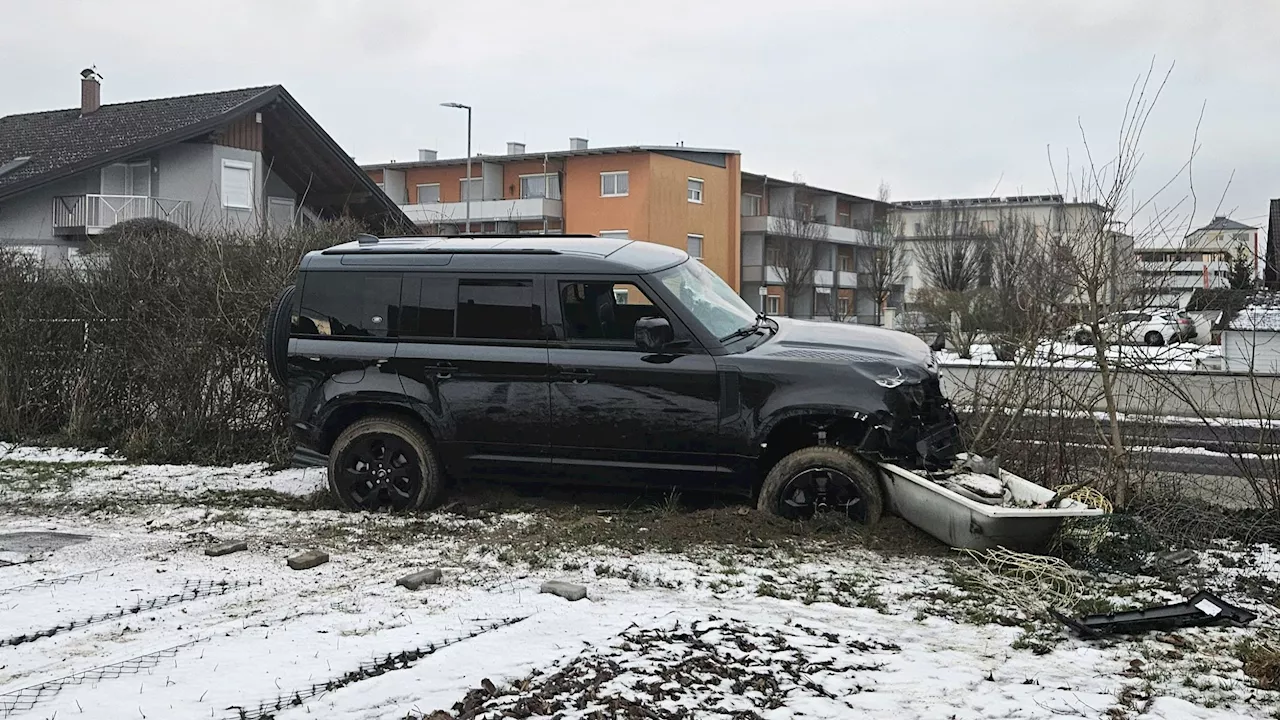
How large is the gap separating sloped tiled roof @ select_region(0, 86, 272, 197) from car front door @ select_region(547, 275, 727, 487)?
1050 inches

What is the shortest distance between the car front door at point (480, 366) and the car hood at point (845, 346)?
5.33ft

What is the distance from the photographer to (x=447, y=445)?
8336mm

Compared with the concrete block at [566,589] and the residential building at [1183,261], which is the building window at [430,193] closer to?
the residential building at [1183,261]

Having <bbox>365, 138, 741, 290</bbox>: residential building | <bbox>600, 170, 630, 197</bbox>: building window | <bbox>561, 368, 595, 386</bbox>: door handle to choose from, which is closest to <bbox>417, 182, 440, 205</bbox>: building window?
<bbox>365, 138, 741, 290</bbox>: residential building

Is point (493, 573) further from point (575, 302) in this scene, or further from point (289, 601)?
point (575, 302)

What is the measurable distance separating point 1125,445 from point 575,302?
412cm

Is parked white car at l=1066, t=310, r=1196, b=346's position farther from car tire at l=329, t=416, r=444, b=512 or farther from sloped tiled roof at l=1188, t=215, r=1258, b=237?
car tire at l=329, t=416, r=444, b=512

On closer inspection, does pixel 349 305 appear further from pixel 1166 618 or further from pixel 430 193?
pixel 430 193

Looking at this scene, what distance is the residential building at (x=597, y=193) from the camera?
182 ft

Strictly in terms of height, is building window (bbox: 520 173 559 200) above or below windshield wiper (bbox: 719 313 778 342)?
above

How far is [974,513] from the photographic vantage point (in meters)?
6.68

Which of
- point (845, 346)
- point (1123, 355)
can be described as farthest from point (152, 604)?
point (1123, 355)

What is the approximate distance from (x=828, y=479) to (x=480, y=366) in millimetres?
2629

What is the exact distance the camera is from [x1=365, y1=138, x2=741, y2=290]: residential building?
5534 centimetres
